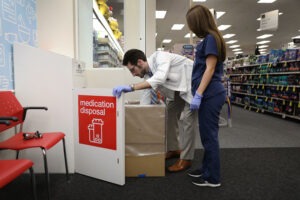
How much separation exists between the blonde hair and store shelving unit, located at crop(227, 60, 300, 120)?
447 cm

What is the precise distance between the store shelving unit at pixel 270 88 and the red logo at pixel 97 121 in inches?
194

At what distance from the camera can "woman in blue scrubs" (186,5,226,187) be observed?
186cm

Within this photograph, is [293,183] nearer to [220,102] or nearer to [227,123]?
[220,102]

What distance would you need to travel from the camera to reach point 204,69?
1.99m

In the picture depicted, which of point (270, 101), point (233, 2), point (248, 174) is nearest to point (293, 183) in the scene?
point (248, 174)

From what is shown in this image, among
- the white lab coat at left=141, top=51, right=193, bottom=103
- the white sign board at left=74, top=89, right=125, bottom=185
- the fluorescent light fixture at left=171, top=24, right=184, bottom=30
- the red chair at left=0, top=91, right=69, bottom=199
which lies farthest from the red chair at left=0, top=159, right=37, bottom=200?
the fluorescent light fixture at left=171, top=24, right=184, bottom=30

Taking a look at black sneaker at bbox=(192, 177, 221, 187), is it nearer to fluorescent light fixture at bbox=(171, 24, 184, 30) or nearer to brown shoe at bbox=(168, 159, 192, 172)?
brown shoe at bbox=(168, 159, 192, 172)

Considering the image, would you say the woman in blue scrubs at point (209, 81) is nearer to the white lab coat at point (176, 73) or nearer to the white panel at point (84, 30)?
the white lab coat at point (176, 73)

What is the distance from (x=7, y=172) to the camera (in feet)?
3.76

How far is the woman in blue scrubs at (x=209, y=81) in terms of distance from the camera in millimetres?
1863

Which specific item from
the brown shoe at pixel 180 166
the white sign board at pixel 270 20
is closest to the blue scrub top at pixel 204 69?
the brown shoe at pixel 180 166

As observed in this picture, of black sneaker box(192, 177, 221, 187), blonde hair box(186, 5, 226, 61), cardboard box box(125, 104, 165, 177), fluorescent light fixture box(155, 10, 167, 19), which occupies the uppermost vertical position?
fluorescent light fixture box(155, 10, 167, 19)

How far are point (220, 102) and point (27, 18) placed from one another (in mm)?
2136

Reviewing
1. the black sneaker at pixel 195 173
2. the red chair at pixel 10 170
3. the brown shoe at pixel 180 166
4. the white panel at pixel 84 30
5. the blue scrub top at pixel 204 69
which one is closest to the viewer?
the red chair at pixel 10 170
